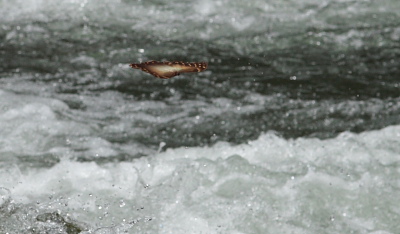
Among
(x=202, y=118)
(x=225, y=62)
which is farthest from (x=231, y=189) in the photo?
(x=225, y=62)

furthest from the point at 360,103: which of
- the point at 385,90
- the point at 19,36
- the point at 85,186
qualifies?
the point at 19,36

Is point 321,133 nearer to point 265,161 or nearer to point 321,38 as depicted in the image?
point 265,161

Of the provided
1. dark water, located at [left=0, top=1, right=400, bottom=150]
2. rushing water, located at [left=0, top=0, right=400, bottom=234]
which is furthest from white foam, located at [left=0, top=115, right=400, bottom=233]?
dark water, located at [left=0, top=1, right=400, bottom=150]

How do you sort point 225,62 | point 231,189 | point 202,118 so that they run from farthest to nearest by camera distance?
point 225,62, point 202,118, point 231,189

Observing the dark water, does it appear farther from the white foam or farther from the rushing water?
the white foam

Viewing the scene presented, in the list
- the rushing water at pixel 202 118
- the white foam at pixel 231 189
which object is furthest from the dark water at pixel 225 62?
the white foam at pixel 231 189

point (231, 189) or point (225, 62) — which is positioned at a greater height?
point (231, 189)

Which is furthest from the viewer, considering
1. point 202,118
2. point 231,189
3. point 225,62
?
point 225,62

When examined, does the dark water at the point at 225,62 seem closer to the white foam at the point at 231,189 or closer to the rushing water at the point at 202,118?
the rushing water at the point at 202,118

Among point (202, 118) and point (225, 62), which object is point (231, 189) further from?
point (225, 62)
